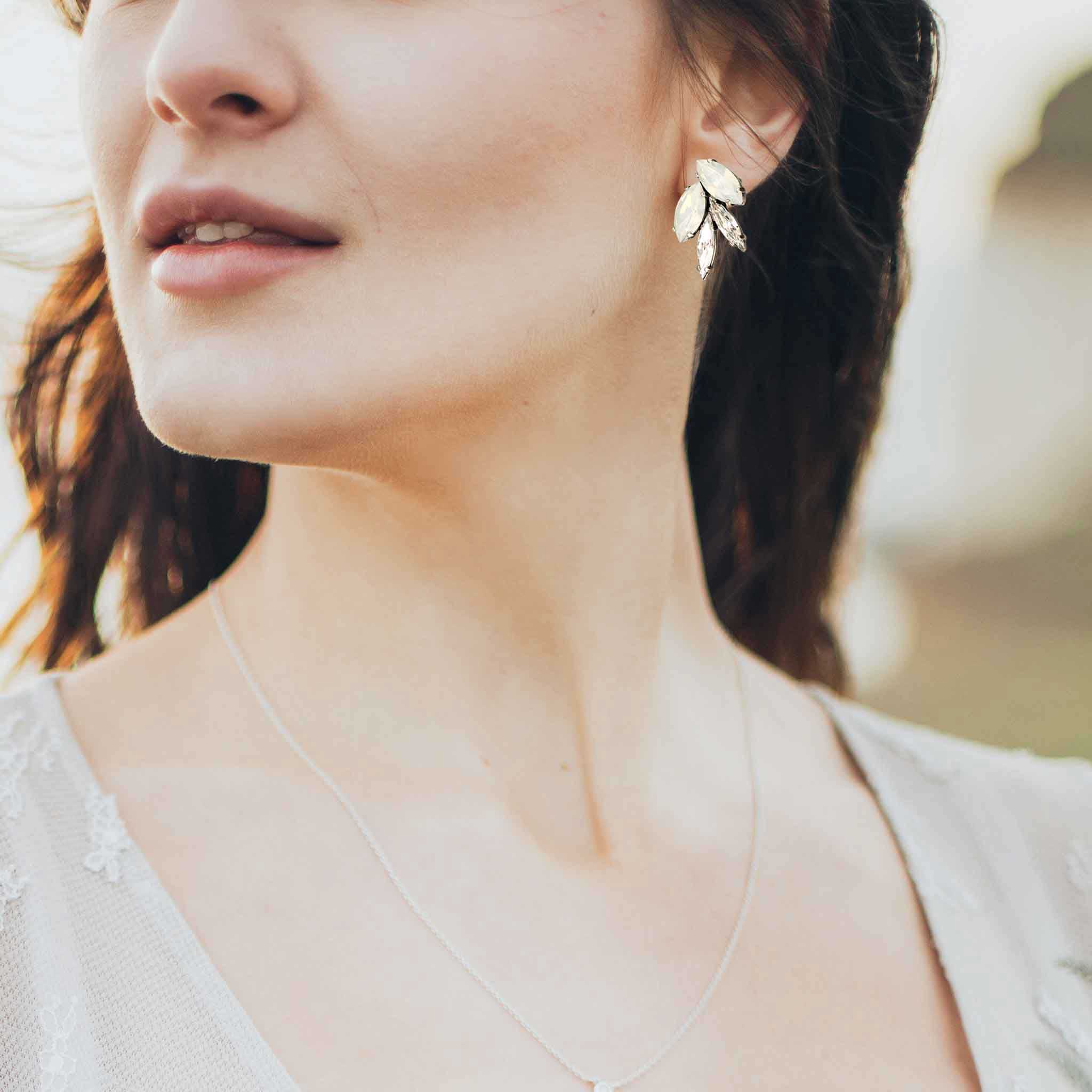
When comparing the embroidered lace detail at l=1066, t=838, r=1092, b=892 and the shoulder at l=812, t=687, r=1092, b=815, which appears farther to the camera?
the shoulder at l=812, t=687, r=1092, b=815

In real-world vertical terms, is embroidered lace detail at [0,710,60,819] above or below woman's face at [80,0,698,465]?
below

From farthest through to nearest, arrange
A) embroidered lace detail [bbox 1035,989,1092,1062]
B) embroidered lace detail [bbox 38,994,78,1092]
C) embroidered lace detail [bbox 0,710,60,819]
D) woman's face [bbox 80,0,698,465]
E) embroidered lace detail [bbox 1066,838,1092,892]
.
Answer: embroidered lace detail [bbox 1066,838,1092,892] < embroidered lace detail [bbox 1035,989,1092,1062] < embroidered lace detail [bbox 0,710,60,819] < woman's face [bbox 80,0,698,465] < embroidered lace detail [bbox 38,994,78,1092]

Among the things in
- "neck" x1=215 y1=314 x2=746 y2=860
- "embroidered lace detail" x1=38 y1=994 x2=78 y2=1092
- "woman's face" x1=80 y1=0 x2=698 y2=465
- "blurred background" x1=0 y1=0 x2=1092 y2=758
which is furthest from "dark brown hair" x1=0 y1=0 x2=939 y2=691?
"blurred background" x1=0 y1=0 x2=1092 y2=758

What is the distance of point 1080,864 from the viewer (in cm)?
194

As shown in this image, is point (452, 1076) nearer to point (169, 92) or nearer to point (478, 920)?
point (478, 920)

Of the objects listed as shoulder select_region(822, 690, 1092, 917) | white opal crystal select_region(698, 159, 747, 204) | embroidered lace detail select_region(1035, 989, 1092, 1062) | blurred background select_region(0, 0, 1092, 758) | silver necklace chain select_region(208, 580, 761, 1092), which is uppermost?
white opal crystal select_region(698, 159, 747, 204)

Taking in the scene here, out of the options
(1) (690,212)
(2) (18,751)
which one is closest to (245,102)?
(1) (690,212)

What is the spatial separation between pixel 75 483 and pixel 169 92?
0.91 meters

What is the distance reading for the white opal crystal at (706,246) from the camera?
1.54 m

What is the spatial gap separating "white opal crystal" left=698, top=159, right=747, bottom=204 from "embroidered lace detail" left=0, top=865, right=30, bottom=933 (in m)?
1.08

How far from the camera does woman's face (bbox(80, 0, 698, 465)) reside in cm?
129

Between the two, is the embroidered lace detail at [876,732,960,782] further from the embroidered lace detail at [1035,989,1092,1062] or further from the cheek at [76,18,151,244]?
the cheek at [76,18,151,244]

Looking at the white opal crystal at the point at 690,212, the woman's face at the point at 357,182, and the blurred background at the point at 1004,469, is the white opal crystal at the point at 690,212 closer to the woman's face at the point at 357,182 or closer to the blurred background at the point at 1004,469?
the woman's face at the point at 357,182

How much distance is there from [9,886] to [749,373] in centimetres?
148
